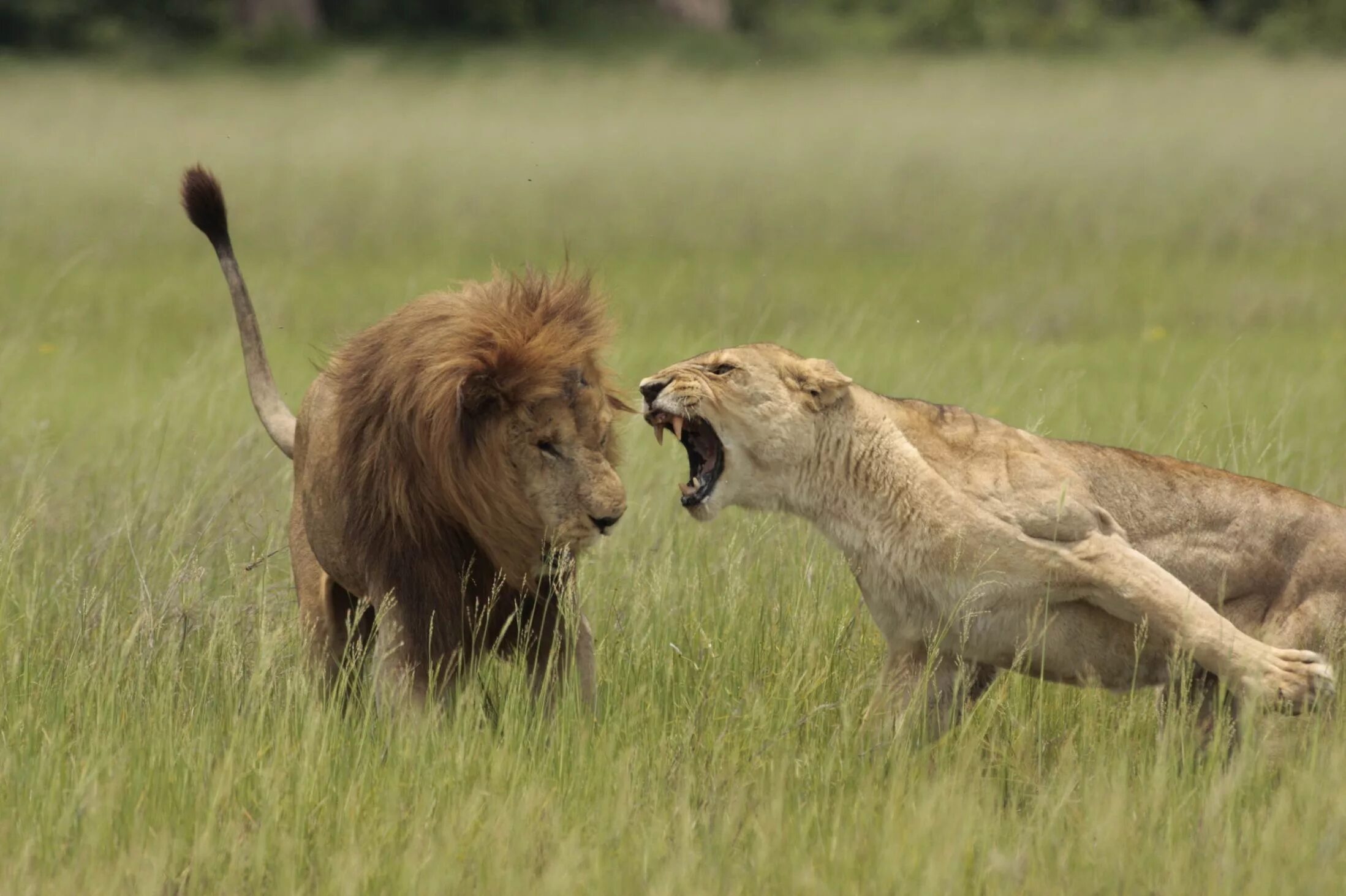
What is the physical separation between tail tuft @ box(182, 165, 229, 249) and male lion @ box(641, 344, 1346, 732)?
156cm

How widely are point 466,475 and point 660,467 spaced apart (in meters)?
3.51

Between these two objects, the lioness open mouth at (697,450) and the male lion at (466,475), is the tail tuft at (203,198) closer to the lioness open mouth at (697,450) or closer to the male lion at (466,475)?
the male lion at (466,475)

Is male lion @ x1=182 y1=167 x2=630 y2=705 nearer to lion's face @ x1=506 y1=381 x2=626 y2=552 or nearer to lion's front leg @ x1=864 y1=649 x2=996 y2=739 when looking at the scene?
lion's face @ x1=506 y1=381 x2=626 y2=552

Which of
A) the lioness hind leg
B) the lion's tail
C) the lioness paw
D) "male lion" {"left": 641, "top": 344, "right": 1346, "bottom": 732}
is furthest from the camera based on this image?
the lion's tail

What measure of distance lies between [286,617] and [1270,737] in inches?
109

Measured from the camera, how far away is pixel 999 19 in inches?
1268

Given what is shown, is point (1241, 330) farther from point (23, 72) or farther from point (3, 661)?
point (23, 72)

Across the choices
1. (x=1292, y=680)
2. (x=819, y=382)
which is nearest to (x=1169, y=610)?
(x=1292, y=680)

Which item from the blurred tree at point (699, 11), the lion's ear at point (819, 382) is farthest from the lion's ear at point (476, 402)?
the blurred tree at point (699, 11)

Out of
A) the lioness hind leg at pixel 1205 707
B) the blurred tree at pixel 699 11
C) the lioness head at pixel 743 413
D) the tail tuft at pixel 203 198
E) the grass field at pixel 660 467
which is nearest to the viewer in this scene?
the grass field at pixel 660 467

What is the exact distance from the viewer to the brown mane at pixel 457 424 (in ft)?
14.1

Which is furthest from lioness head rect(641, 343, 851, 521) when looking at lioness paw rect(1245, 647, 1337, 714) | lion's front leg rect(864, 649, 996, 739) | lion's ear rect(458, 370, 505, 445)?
lioness paw rect(1245, 647, 1337, 714)

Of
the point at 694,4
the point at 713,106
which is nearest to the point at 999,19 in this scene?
the point at 694,4

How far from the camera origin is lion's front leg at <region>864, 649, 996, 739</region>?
4480 millimetres
